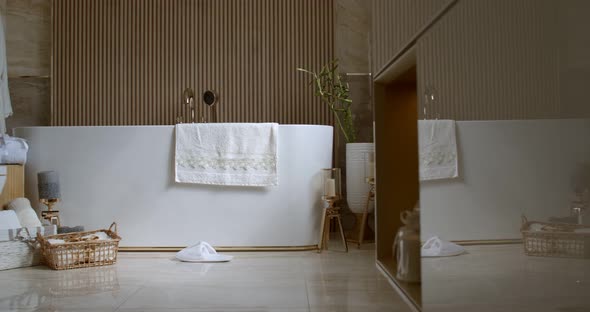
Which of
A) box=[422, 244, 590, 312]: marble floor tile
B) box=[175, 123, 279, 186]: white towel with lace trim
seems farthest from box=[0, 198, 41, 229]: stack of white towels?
box=[422, 244, 590, 312]: marble floor tile

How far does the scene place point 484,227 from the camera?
1.07 metres

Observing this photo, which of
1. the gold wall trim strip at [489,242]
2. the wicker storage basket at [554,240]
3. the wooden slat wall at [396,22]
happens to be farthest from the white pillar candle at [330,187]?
the wicker storage basket at [554,240]

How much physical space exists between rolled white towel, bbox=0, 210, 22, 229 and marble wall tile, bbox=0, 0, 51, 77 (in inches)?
79.1

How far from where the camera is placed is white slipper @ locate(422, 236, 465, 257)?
51.8 inches

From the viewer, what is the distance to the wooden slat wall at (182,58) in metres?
4.61

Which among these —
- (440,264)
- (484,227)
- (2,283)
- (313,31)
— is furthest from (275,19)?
(484,227)

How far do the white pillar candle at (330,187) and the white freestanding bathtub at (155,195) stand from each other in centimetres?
15

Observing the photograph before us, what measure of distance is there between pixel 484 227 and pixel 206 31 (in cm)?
392

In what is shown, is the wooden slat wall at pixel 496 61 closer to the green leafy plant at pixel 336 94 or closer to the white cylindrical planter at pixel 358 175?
the white cylindrical planter at pixel 358 175

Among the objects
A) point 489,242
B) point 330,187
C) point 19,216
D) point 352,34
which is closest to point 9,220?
point 19,216

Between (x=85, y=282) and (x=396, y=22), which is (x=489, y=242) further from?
(x=85, y=282)

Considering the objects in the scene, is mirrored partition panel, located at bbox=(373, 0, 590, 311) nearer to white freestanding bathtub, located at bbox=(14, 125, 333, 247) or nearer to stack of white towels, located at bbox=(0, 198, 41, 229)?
white freestanding bathtub, located at bbox=(14, 125, 333, 247)

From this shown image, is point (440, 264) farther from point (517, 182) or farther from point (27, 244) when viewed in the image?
point (27, 244)

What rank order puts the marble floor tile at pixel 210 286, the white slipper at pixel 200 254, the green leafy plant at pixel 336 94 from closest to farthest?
the marble floor tile at pixel 210 286 < the white slipper at pixel 200 254 < the green leafy plant at pixel 336 94
